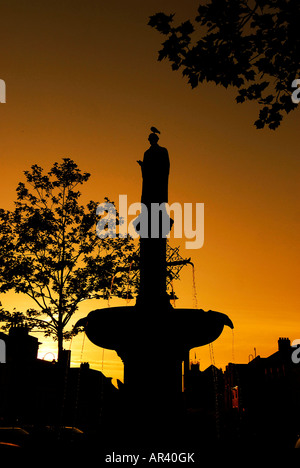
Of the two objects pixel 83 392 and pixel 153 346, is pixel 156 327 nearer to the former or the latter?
pixel 153 346

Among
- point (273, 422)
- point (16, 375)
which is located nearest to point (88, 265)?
point (16, 375)

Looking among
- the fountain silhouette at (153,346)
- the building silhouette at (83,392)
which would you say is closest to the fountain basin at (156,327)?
the fountain silhouette at (153,346)

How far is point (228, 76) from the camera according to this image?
8609 mm

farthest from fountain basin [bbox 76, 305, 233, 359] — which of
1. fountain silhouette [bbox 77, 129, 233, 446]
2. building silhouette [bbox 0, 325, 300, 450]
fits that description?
building silhouette [bbox 0, 325, 300, 450]

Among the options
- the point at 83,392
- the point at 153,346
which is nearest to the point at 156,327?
the point at 153,346

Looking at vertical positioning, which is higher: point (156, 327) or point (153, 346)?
point (156, 327)

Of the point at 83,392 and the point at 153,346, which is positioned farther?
the point at 83,392

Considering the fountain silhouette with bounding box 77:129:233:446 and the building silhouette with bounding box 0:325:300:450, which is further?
the building silhouette with bounding box 0:325:300:450

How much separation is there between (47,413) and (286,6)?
56384 millimetres

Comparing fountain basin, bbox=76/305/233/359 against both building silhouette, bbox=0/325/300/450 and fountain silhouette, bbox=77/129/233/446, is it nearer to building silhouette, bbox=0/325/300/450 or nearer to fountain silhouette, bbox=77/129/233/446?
fountain silhouette, bbox=77/129/233/446

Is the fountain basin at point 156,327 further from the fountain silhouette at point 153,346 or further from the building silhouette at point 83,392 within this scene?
the building silhouette at point 83,392

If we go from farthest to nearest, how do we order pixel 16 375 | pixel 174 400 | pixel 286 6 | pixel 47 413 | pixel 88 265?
pixel 47 413 < pixel 16 375 < pixel 88 265 < pixel 174 400 < pixel 286 6

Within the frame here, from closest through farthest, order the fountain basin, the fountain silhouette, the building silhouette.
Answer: the fountain silhouette → the fountain basin → the building silhouette

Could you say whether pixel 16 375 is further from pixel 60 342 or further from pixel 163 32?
pixel 163 32
